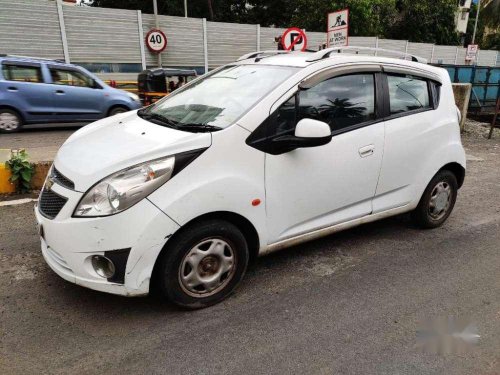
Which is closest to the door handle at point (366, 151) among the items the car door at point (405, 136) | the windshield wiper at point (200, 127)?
the car door at point (405, 136)

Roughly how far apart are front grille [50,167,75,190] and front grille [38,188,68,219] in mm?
81

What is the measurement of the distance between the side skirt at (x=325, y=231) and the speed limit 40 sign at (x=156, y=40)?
13.8 meters

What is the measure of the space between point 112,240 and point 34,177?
11.1 ft

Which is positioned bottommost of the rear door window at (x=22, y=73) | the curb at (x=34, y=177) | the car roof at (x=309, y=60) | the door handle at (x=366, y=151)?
the curb at (x=34, y=177)

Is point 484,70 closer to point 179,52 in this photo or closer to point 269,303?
point 179,52

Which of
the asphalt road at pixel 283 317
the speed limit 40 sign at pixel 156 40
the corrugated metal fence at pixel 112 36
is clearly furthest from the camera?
the speed limit 40 sign at pixel 156 40

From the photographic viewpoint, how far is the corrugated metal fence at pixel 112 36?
43.4 ft

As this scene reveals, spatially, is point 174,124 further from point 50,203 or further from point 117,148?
point 50,203

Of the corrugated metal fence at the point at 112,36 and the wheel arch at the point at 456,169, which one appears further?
the corrugated metal fence at the point at 112,36

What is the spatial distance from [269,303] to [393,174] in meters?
1.66

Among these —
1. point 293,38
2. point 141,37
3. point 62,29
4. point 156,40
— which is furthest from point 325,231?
point 141,37

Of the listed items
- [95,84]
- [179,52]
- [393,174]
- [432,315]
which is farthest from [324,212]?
[179,52]

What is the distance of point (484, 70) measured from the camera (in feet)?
46.4

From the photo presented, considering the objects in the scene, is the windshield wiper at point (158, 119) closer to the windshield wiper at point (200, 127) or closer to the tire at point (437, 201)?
the windshield wiper at point (200, 127)
